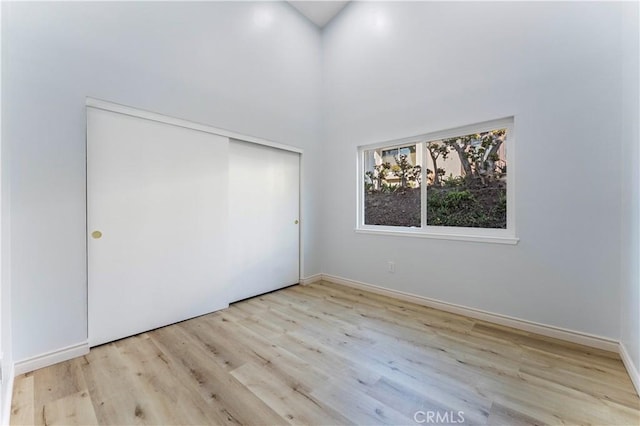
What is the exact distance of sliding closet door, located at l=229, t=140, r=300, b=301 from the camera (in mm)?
3083

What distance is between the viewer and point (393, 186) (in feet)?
11.3

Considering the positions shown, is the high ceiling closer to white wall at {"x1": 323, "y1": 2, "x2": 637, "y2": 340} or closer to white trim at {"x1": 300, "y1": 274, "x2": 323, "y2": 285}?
white wall at {"x1": 323, "y1": 2, "x2": 637, "y2": 340}

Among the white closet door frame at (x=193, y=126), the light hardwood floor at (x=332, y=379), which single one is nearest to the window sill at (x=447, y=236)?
the light hardwood floor at (x=332, y=379)

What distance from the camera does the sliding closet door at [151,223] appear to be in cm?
211

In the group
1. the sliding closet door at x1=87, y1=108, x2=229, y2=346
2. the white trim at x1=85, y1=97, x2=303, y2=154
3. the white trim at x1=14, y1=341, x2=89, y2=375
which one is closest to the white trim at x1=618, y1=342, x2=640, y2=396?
the sliding closet door at x1=87, y1=108, x2=229, y2=346

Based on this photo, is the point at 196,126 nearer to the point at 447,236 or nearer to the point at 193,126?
the point at 193,126

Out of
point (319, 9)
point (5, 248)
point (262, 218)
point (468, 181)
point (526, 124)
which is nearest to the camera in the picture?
point (5, 248)

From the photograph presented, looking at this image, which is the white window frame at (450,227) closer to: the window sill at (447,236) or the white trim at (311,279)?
the window sill at (447,236)

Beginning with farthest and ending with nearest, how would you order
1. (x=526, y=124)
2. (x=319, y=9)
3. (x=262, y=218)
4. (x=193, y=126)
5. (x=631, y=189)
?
(x=319, y=9)
(x=262, y=218)
(x=193, y=126)
(x=526, y=124)
(x=631, y=189)

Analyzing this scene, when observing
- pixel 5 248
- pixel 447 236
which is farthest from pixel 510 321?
pixel 5 248

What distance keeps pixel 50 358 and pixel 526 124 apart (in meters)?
4.21

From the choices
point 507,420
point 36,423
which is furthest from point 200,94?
point 507,420

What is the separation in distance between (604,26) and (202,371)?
155 inches

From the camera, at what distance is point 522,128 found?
2.38 m
